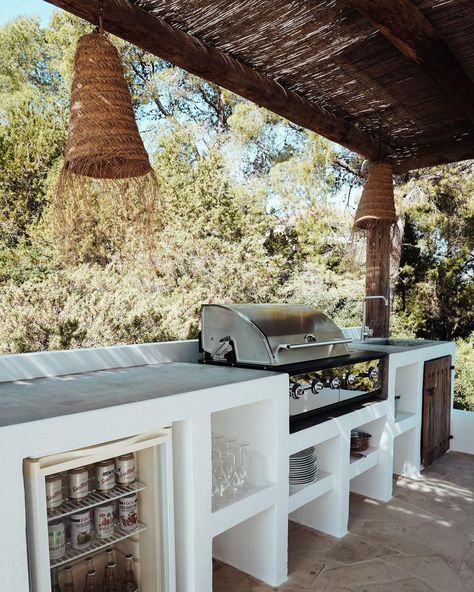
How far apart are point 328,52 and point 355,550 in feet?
9.07

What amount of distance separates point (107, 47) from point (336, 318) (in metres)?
8.53

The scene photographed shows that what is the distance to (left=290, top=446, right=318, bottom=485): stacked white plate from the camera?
256cm

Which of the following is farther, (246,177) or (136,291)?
(246,177)

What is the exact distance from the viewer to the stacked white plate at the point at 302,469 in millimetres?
2564

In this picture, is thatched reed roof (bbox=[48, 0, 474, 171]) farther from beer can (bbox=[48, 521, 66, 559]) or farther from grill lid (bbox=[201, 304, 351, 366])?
beer can (bbox=[48, 521, 66, 559])

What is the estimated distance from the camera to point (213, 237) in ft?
32.2

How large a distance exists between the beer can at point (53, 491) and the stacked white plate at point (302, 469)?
4.19 feet

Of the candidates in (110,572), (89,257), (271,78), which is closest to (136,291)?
(89,257)

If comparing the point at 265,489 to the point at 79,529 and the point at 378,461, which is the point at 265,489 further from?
the point at 378,461

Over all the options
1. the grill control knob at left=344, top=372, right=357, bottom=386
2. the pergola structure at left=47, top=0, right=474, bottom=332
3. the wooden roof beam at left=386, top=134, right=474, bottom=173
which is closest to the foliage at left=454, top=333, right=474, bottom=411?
the wooden roof beam at left=386, top=134, right=474, bottom=173

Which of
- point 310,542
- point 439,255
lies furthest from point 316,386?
point 439,255

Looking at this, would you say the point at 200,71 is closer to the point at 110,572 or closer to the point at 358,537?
the point at 110,572

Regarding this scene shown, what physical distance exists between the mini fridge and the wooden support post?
3.00 meters

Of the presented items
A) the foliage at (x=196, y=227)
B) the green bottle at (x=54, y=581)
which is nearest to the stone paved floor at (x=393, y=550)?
the green bottle at (x=54, y=581)
